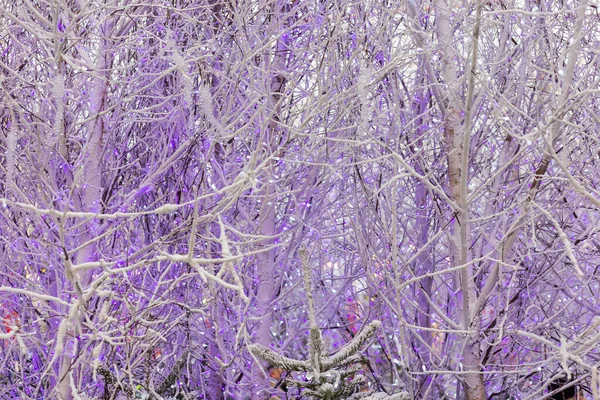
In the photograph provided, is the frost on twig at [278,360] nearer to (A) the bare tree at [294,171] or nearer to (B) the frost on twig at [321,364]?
(B) the frost on twig at [321,364]

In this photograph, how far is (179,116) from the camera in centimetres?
719

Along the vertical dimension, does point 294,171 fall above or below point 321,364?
above

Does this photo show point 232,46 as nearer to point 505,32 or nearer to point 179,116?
point 179,116

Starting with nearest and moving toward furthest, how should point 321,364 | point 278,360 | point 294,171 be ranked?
point 321,364 < point 278,360 < point 294,171

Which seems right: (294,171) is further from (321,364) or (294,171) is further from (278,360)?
(321,364)

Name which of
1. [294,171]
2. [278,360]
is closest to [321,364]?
[278,360]

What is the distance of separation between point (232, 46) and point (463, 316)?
3643 millimetres

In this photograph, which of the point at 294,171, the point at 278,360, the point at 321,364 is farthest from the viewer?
the point at 294,171

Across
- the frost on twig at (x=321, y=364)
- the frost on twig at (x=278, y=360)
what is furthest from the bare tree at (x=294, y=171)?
the frost on twig at (x=278, y=360)

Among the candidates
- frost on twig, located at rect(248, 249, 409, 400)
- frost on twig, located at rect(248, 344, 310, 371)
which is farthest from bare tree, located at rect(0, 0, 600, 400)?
frost on twig, located at rect(248, 344, 310, 371)

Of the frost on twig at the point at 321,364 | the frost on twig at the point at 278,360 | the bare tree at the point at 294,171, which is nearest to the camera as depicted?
the frost on twig at the point at 321,364

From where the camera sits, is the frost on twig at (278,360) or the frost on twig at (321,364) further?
the frost on twig at (278,360)

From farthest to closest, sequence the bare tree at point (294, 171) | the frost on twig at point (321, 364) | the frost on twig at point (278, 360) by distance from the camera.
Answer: the bare tree at point (294, 171)
the frost on twig at point (278, 360)
the frost on twig at point (321, 364)

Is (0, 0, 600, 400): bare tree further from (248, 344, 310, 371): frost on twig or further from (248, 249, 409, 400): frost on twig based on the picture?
(248, 344, 310, 371): frost on twig
